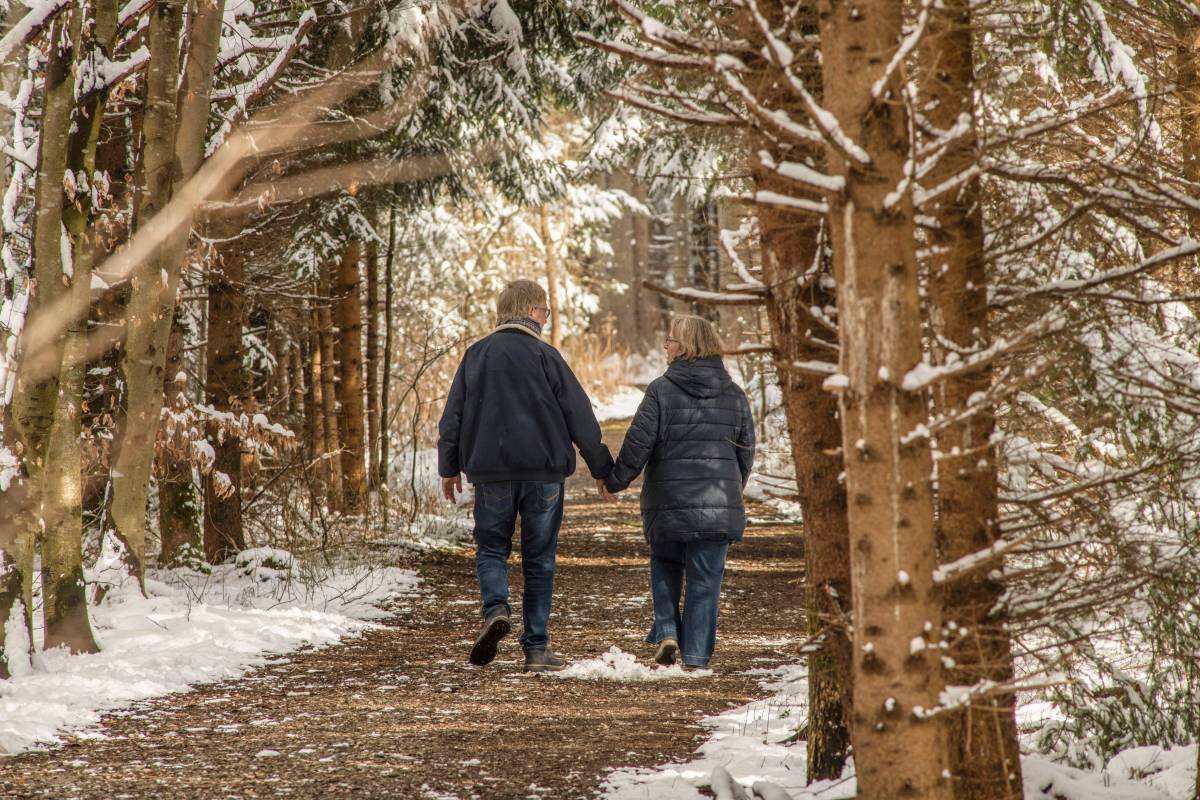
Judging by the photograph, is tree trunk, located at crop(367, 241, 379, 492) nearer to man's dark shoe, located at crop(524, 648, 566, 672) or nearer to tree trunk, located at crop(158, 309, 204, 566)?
tree trunk, located at crop(158, 309, 204, 566)

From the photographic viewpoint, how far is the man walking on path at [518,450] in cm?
643

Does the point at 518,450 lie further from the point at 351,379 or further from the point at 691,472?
the point at 351,379

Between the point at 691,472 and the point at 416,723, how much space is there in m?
2.10

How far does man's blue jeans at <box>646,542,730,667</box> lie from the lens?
257 inches

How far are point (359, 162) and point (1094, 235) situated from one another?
906cm

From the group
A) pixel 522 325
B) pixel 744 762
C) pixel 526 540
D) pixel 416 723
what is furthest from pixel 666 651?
pixel 522 325

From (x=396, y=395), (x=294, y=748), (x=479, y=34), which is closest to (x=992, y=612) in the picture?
(x=294, y=748)

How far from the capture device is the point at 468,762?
186 inches

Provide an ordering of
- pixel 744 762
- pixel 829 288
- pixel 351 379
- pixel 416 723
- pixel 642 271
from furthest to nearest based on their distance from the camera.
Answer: pixel 642 271, pixel 351 379, pixel 416 723, pixel 744 762, pixel 829 288

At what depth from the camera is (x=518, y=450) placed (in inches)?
252

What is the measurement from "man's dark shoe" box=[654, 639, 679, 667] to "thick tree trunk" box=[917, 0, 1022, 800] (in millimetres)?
3083

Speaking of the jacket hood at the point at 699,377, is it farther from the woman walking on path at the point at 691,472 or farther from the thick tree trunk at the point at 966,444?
the thick tree trunk at the point at 966,444

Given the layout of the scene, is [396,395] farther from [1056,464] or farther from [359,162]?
[1056,464]

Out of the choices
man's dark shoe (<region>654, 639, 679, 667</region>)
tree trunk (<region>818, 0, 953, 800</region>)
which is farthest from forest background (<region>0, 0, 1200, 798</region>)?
man's dark shoe (<region>654, 639, 679, 667</region>)
